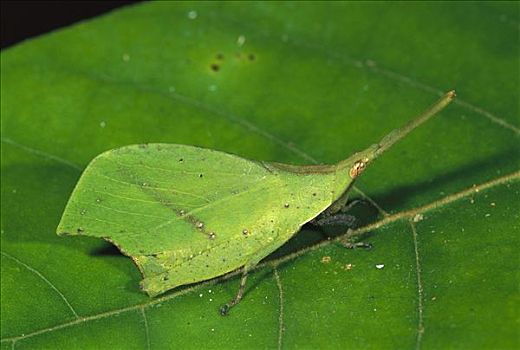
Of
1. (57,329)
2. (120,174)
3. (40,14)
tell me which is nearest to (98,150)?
(120,174)

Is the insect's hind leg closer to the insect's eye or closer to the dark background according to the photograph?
the insect's eye

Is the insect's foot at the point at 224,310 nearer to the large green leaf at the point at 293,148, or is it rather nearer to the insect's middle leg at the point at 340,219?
the large green leaf at the point at 293,148

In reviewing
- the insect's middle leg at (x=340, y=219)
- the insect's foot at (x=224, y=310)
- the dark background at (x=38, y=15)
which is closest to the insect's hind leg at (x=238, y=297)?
the insect's foot at (x=224, y=310)

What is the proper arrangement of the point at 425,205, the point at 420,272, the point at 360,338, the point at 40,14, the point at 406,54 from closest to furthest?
the point at 360,338 → the point at 420,272 → the point at 425,205 → the point at 406,54 → the point at 40,14

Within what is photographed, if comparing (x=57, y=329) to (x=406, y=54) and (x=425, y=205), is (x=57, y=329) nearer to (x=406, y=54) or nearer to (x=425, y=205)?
(x=425, y=205)

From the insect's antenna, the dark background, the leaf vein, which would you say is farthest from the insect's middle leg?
the dark background

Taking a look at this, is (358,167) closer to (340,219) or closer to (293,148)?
(340,219)

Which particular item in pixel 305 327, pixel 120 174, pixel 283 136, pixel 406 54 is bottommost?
pixel 305 327
